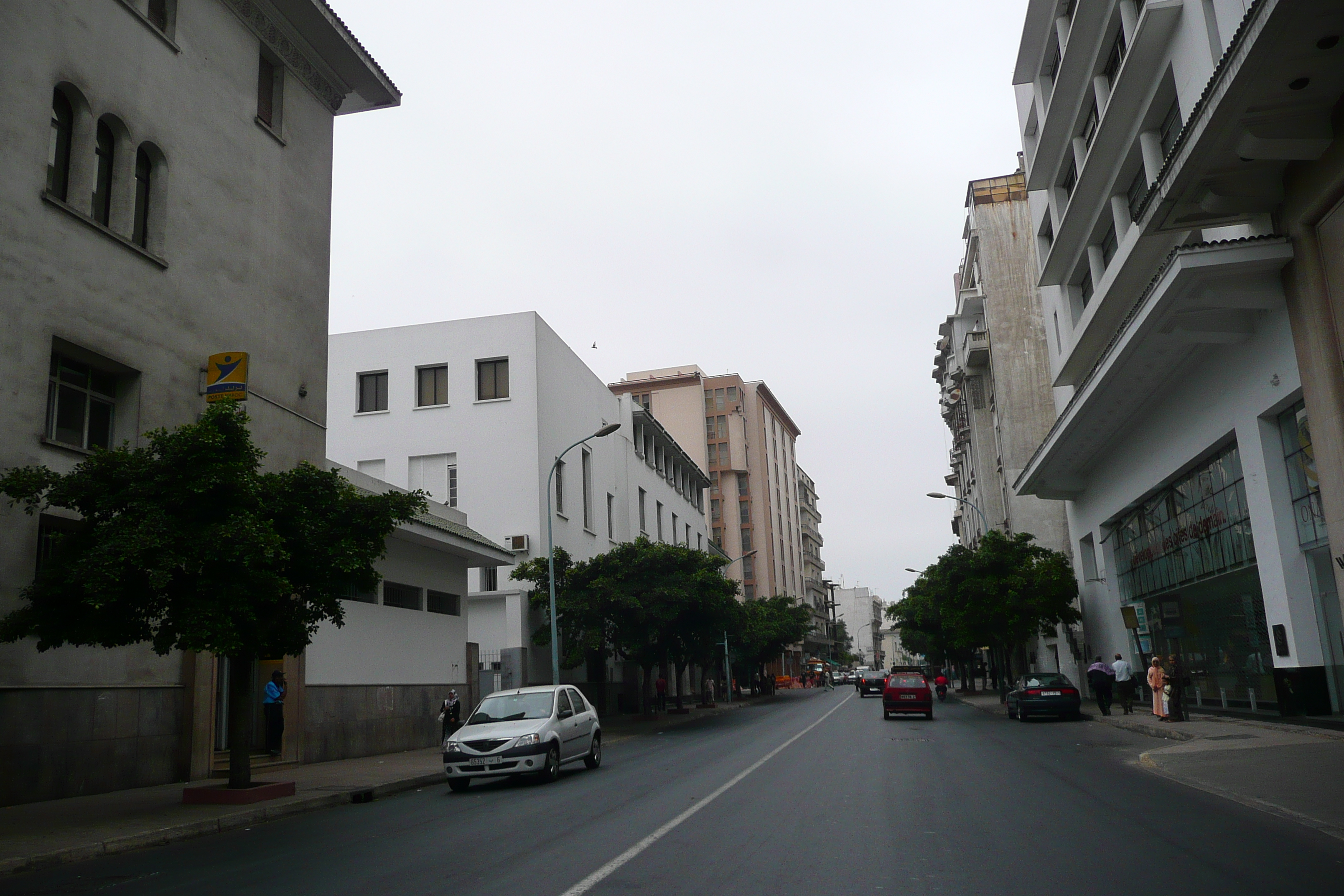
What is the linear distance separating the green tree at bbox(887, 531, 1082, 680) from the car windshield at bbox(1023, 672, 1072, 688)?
6.97 meters

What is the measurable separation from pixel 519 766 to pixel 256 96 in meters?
15.4

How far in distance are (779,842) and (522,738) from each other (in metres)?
7.20

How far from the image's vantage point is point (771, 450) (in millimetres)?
107938

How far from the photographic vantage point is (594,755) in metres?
18.5

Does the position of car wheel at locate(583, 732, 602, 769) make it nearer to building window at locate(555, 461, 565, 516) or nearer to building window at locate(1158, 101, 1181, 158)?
building window at locate(1158, 101, 1181, 158)

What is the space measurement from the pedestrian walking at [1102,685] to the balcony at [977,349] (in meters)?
27.6

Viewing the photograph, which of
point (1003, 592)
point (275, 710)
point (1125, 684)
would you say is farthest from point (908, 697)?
point (275, 710)

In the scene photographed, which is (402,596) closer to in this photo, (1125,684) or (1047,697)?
(1047,697)

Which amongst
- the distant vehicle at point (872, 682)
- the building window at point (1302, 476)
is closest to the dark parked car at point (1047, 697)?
the building window at point (1302, 476)

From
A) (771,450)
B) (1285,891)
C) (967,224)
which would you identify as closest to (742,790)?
(1285,891)

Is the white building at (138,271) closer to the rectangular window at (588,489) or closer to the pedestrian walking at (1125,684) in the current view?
the pedestrian walking at (1125,684)

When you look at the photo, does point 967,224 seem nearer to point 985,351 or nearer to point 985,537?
point 985,351

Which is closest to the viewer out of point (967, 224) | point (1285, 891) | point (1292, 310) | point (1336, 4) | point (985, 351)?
point (1285, 891)

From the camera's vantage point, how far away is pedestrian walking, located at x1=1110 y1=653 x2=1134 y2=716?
Answer: 26438mm
